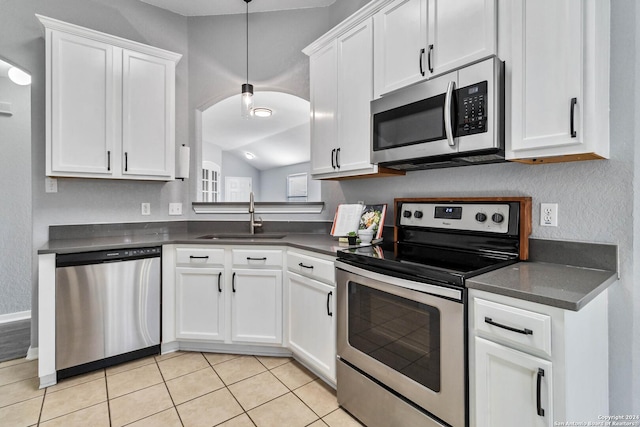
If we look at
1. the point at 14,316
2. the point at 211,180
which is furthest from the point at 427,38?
the point at 211,180

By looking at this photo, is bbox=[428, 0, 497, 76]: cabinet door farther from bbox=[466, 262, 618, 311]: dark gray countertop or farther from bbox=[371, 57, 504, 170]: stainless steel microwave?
bbox=[466, 262, 618, 311]: dark gray countertop

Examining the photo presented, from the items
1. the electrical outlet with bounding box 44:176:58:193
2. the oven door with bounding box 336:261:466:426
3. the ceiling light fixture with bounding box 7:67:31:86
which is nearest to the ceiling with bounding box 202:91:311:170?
the ceiling light fixture with bounding box 7:67:31:86

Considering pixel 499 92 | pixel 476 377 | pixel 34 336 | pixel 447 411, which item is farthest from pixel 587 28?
pixel 34 336

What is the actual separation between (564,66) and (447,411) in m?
1.46

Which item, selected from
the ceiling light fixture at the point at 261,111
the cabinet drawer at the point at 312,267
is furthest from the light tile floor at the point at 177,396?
the ceiling light fixture at the point at 261,111

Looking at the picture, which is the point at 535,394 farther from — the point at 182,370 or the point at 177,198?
the point at 177,198

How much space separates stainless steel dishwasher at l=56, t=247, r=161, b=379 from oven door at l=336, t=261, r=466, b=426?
148 cm

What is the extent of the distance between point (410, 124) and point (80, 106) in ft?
7.84

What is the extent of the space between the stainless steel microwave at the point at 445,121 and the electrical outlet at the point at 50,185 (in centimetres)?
249

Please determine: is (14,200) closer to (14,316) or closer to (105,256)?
(14,316)

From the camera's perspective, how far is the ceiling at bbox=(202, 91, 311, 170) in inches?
181

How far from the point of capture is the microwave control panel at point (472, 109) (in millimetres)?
1431

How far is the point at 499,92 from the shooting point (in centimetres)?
142

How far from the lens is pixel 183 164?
9.57 ft
